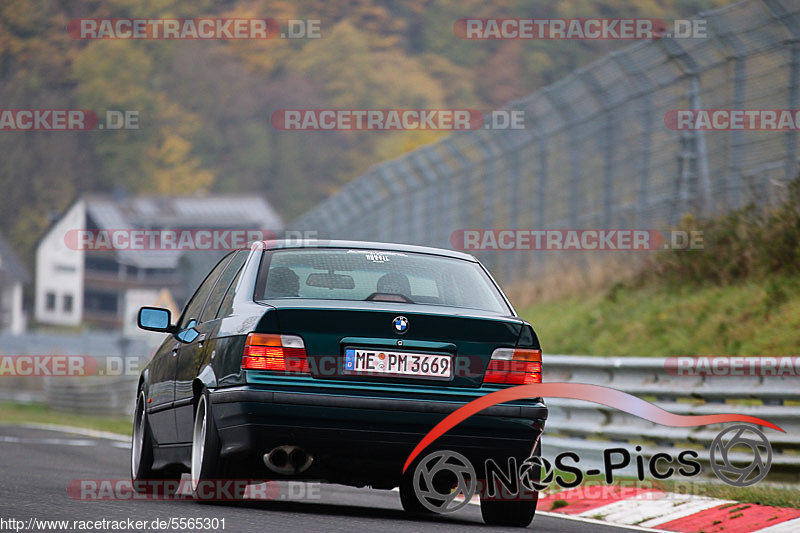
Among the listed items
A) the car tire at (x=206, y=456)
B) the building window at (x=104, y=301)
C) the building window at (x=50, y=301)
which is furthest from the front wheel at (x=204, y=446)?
the building window at (x=50, y=301)

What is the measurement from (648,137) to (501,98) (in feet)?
335

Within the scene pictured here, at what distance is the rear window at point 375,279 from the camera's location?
8.02 meters

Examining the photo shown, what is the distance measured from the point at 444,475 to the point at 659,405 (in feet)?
13.1

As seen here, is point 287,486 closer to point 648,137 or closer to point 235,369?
point 235,369

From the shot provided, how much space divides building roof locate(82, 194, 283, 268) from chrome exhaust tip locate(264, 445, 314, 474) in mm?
97958

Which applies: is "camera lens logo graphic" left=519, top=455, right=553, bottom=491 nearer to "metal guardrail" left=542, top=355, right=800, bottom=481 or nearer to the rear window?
the rear window

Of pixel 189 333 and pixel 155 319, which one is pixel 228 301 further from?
pixel 155 319

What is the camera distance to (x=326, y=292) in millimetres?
8000

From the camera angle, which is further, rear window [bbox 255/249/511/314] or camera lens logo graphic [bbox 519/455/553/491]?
rear window [bbox 255/249/511/314]

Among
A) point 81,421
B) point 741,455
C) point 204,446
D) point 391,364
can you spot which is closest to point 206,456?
point 204,446

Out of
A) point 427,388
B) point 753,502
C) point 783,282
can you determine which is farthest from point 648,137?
point 427,388

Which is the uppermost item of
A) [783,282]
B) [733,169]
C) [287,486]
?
[733,169]

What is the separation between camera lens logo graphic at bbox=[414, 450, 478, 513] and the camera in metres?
7.57

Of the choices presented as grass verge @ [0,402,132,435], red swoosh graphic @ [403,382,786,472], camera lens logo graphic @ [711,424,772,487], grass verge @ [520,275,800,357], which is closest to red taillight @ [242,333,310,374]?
red swoosh graphic @ [403,382,786,472]
